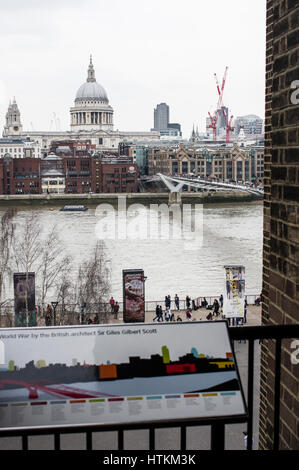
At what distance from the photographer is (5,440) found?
8.06ft

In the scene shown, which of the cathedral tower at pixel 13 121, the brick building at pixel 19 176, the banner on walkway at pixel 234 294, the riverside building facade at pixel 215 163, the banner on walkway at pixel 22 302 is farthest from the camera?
the cathedral tower at pixel 13 121

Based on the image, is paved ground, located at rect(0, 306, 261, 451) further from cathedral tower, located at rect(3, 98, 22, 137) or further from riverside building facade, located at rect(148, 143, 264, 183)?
cathedral tower, located at rect(3, 98, 22, 137)

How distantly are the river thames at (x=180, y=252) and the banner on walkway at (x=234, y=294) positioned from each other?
1.52 meters

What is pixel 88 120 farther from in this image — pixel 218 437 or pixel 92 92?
pixel 218 437

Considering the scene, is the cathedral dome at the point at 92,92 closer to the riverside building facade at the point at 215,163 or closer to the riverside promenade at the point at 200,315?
the riverside building facade at the point at 215,163

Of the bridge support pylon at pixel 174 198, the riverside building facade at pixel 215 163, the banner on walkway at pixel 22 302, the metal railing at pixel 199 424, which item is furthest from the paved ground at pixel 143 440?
the riverside building facade at pixel 215 163

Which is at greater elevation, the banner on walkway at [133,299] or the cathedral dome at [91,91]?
the cathedral dome at [91,91]

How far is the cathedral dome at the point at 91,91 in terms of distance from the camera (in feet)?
117

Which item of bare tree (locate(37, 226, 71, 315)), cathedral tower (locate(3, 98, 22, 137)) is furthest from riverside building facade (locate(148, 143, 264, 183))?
bare tree (locate(37, 226, 71, 315))

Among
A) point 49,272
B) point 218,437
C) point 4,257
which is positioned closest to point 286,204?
point 218,437

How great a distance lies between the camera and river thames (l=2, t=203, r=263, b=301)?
684cm

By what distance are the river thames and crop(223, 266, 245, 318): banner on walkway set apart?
1517mm
